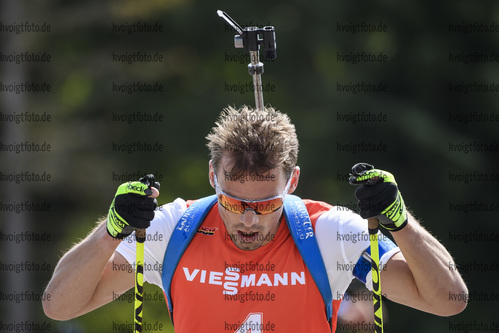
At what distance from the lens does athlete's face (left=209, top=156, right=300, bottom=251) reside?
4.15m

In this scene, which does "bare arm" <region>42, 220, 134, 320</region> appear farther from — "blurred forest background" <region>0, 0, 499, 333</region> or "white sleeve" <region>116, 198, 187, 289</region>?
"blurred forest background" <region>0, 0, 499, 333</region>

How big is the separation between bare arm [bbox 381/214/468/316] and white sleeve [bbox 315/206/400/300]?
12 cm

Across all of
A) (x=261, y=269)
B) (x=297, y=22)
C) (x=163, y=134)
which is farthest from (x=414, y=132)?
(x=261, y=269)

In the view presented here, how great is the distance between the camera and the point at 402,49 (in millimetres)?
13523

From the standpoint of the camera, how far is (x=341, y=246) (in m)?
4.16

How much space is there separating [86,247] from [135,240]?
26 centimetres

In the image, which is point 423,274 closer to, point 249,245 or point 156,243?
point 249,245

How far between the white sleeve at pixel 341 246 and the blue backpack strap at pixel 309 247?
35 millimetres

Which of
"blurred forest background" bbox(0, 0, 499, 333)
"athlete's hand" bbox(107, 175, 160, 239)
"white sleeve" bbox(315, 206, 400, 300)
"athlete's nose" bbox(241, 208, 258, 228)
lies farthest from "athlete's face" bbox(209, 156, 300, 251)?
"blurred forest background" bbox(0, 0, 499, 333)

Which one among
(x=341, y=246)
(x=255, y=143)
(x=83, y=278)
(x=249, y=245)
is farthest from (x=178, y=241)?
(x=341, y=246)

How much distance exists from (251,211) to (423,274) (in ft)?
2.89

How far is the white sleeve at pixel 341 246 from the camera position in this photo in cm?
416

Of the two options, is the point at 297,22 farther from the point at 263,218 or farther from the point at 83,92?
the point at 263,218

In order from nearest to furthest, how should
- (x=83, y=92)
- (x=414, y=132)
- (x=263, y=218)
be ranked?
(x=263, y=218) < (x=414, y=132) < (x=83, y=92)
